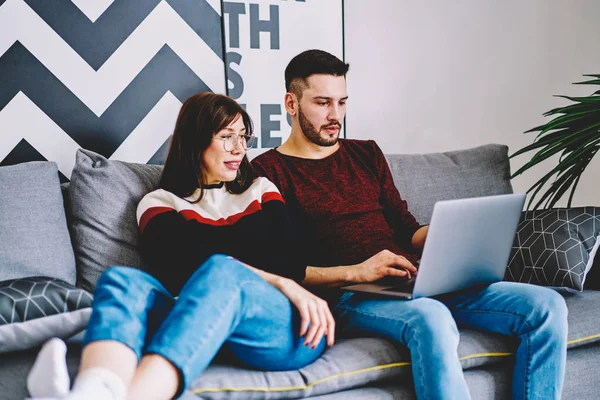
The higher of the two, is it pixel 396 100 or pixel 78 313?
pixel 396 100

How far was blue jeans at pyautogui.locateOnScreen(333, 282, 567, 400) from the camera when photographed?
1.43 metres

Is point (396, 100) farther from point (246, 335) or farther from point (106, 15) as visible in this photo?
point (246, 335)

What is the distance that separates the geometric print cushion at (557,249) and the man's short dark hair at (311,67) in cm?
80

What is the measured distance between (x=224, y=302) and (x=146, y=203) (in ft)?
2.10

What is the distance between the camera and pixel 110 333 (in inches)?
44.6

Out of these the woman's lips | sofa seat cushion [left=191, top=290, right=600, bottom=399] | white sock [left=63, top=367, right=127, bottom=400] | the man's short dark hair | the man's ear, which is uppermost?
the man's short dark hair

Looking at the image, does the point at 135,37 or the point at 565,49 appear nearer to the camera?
the point at 135,37

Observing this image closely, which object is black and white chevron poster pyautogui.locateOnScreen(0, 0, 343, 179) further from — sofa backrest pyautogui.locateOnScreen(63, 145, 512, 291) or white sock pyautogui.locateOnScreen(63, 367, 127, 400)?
white sock pyautogui.locateOnScreen(63, 367, 127, 400)

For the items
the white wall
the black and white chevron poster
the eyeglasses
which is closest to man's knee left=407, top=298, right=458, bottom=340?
the eyeglasses

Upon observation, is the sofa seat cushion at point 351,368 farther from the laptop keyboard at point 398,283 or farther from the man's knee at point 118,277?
→ the man's knee at point 118,277

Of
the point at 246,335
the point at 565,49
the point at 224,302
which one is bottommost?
the point at 246,335

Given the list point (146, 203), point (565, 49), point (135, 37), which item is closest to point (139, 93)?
point (135, 37)

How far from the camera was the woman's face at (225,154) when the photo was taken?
179 centimetres

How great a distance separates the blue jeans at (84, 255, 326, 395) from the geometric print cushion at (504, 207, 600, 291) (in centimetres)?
94
